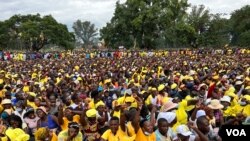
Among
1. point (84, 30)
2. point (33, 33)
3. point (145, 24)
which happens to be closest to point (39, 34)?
point (33, 33)

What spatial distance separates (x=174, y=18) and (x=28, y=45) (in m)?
18.9

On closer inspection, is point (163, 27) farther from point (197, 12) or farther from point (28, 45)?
point (28, 45)

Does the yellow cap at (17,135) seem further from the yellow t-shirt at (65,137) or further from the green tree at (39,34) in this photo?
the green tree at (39,34)

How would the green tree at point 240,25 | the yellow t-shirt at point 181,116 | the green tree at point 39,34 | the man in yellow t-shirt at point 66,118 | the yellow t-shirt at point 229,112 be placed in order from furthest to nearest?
the green tree at point 39,34 < the green tree at point 240,25 < the yellow t-shirt at point 229,112 < the man in yellow t-shirt at point 66,118 < the yellow t-shirt at point 181,116

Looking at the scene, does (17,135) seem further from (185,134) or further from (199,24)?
(199,24)

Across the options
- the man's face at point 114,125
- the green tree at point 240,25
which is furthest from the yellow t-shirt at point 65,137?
the green tree at point 240,25

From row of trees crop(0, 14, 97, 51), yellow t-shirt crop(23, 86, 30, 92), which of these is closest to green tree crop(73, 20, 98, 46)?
row of trees crop(0, 14, 97, 51)

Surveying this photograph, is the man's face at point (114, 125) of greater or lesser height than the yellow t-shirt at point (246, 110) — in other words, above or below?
above

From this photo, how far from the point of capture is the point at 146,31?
54.8m

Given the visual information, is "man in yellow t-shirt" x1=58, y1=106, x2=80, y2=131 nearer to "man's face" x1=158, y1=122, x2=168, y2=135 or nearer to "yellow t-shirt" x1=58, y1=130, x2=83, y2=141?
"yellow t-shirt" x1=58, y1=130, x2=83, y2=141

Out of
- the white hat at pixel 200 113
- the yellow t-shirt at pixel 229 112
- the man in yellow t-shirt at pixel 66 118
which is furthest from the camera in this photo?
the yellow t-shirt at pixel 229 112

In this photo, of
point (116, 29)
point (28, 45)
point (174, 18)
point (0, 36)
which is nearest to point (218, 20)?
point (174, 18)

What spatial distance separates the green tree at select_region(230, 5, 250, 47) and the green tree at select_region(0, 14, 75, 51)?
20876 mm

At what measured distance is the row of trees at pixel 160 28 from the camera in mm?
53531
